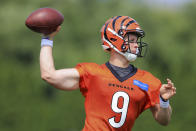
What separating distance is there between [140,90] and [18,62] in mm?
30676

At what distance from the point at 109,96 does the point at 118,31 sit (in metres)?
0.79

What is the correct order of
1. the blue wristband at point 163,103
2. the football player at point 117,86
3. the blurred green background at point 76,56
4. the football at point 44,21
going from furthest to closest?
1. the blurred green background at point 76,56
2. the blue wristband at point 163,103
3. the football player at point 117,86
4. the football at point 44,21

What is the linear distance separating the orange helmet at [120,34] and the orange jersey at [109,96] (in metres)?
0.27

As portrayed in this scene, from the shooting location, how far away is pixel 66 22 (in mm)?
35531

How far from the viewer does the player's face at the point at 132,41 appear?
550 cm

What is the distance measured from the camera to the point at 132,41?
5.55m

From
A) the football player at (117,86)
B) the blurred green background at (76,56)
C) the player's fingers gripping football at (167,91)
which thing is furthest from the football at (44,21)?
the blurred green background at (76,56)

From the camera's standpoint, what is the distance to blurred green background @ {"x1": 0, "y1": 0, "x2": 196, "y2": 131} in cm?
2558

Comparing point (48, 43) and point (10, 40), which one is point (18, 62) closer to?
point (10, 40)

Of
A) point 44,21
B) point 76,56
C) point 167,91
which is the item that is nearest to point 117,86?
point 167,91

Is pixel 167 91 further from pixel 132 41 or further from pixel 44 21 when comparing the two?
pixel 44 21

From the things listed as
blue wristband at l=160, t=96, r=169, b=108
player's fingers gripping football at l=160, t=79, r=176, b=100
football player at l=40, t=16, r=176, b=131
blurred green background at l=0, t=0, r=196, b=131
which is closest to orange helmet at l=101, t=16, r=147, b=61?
football player at l=40, t=16, r=176, b=131

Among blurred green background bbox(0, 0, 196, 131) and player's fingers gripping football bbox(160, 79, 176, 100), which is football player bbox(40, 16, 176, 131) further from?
blurred green background bbox(0, 0, 196, 131)

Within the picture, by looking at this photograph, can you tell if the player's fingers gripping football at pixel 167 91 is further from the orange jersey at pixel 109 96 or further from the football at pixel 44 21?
the football at pixel 44 21
